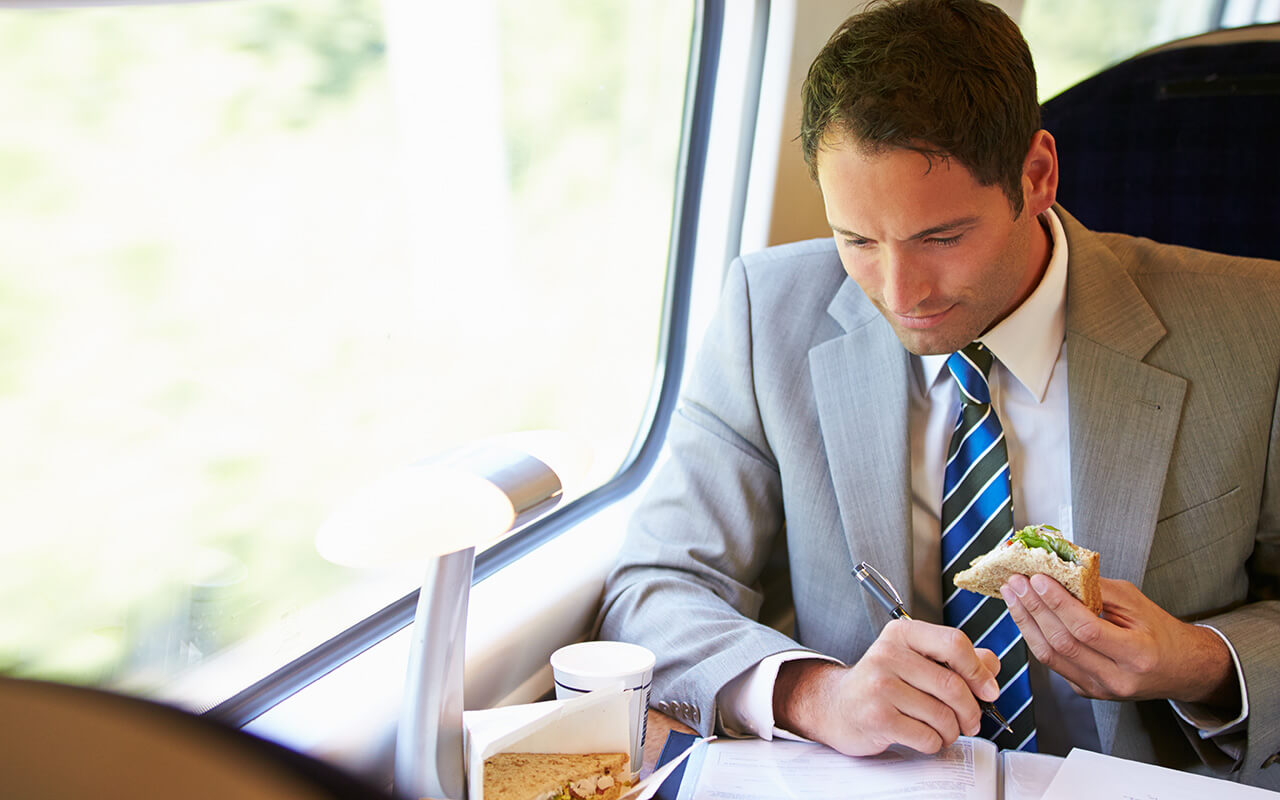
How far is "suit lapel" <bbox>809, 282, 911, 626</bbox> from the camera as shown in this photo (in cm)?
138

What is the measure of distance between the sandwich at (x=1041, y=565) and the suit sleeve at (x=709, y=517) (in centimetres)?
28

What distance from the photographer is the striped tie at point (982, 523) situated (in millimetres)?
1336

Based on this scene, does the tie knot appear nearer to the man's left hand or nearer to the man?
the man

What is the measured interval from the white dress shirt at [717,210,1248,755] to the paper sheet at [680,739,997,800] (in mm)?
343

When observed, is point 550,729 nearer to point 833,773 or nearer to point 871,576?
point 833,773

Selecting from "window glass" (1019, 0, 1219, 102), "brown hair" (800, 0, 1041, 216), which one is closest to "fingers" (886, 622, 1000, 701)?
"brown hair" (800, 0, 1041, 216)

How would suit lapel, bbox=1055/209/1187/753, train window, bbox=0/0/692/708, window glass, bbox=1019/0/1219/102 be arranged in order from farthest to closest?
window glass, bbox=1019/0/1219/102
suit lapel, bbox=1055/209/1187/753
train window, bbox=0/0/692/708

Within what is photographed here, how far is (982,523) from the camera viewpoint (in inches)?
53.2

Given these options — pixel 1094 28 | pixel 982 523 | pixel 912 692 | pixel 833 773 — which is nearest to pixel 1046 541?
pixel 982 523

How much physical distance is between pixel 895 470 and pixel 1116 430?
29 cm

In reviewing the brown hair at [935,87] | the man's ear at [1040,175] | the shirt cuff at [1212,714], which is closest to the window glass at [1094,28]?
the man's ear at [1040,175]

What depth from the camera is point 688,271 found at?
212cm

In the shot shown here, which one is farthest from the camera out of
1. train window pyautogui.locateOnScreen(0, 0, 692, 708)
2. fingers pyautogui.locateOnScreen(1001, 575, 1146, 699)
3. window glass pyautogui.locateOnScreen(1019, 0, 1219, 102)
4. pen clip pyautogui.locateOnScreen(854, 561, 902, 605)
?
window glass pyautogui.locateOnScreen(1019, 0, 1219, 102)

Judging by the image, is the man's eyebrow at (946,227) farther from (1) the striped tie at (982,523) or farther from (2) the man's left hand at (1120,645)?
(2) the man's left hand at (1120,645)
